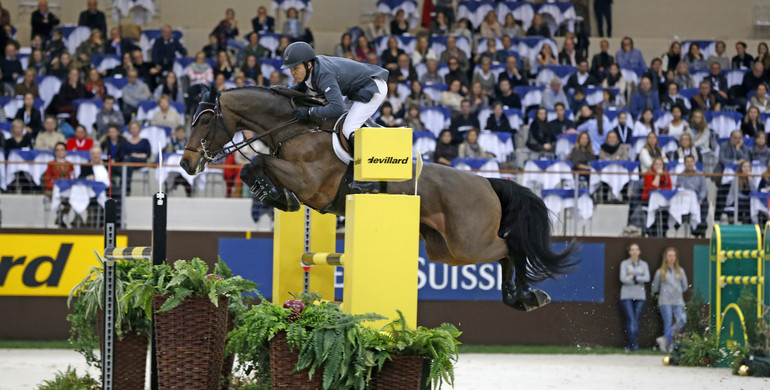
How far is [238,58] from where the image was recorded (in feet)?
51.9

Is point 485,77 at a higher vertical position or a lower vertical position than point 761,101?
higher

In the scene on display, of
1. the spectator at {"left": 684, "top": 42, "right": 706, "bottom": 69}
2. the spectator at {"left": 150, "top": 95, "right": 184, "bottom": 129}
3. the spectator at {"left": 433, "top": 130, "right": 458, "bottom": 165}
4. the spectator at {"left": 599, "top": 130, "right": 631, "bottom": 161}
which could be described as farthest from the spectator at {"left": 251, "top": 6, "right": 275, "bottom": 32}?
the spectator at {"left": 684, "top": 42, "right": 706, "bottom": 69}

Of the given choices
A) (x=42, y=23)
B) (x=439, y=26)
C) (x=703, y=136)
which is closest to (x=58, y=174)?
(x=42, y=23)

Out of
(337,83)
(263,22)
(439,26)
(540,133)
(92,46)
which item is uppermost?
(439,26)

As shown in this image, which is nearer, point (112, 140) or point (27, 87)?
point (112, 140)

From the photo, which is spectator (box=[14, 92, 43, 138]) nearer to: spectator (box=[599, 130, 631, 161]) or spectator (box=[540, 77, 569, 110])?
spectator (box=[540, 77, 569, 110])

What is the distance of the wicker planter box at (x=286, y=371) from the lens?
4.95 m

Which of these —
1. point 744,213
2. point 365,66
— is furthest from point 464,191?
point 744,213

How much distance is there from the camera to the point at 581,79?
1585 cm

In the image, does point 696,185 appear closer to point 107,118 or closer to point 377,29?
point 377,29

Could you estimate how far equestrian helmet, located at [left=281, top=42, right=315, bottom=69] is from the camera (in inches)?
244

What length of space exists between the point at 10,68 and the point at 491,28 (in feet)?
26.7

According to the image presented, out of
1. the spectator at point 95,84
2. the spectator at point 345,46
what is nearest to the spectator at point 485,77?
the spectator at point 345,46

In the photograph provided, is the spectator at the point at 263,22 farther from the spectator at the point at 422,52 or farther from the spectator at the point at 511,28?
the spectator at the point at 511,28
